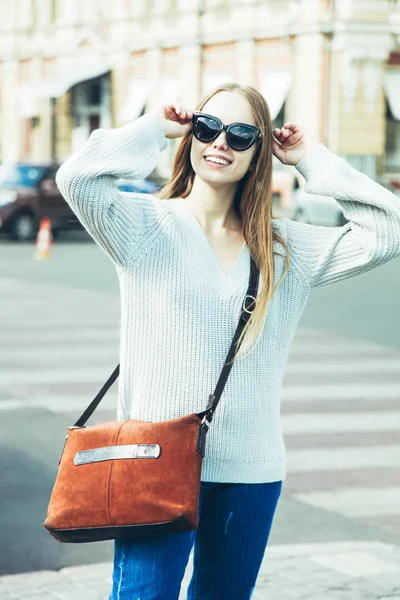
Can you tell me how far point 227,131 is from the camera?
3129 mm

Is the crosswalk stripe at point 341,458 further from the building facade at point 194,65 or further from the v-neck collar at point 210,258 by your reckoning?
the building facade at point 194,65

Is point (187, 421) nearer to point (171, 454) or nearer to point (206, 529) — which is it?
point (171, 454)

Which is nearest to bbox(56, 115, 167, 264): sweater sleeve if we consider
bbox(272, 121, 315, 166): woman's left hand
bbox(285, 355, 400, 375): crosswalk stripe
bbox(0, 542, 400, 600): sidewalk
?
bbox(272, 121, 315, 166): woman's left hand

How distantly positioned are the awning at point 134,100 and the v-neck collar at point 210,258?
38.1 metres

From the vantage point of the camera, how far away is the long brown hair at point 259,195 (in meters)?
3.17

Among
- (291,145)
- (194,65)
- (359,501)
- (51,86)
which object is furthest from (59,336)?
(51,86)

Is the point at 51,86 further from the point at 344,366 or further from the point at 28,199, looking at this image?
the point at 344,366

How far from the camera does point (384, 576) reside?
506 centimetres

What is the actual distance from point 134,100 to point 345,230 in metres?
38.9

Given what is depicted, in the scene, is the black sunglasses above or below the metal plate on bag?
above

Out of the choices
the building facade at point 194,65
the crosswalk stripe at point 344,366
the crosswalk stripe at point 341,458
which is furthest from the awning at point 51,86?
the crosswalk stripe at point 341,458

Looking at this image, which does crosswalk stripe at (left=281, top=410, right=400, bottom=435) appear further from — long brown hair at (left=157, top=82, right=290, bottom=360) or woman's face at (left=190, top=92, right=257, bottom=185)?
woman's face at (left=190, top=92, right=257, bottom=185)

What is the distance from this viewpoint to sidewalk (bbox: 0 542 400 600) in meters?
4.75

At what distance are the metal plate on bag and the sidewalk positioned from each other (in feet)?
6.13
